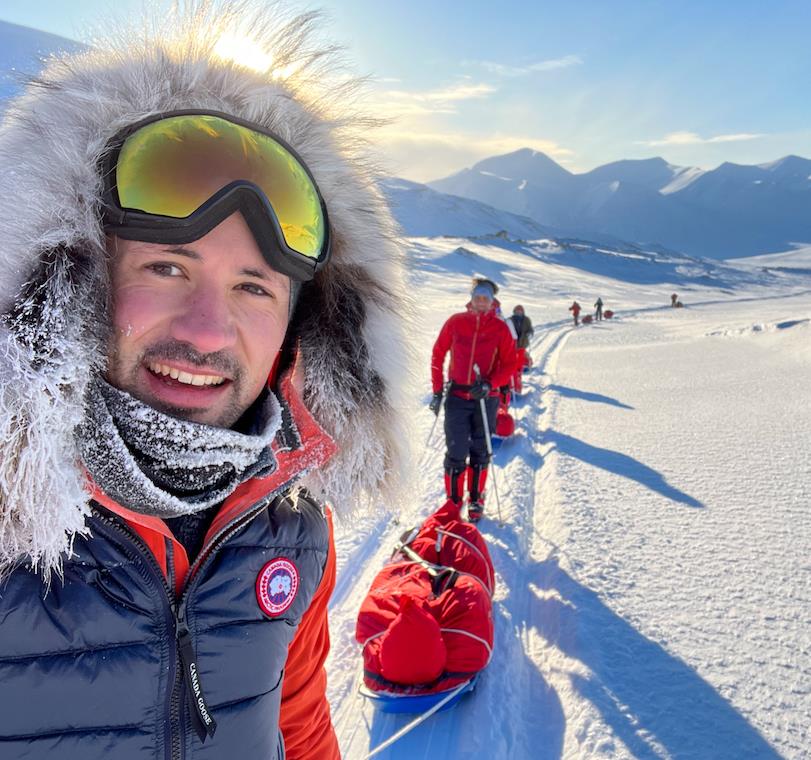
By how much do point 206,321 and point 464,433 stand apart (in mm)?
3583

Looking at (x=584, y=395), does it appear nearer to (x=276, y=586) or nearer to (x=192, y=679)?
(x=276, y=586)

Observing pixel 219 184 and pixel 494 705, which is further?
pixel 494 705

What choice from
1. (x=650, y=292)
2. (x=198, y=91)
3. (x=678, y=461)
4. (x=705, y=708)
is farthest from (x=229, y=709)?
(x=650, y=292)

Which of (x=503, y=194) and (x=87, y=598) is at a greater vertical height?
(x=503, y=194)

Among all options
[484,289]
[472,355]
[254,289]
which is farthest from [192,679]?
[484,289]

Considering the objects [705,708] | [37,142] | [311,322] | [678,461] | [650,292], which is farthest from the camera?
[650,292]

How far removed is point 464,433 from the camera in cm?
445

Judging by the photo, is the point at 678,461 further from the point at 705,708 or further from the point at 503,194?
the point at 503,194

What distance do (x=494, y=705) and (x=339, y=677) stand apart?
773mm

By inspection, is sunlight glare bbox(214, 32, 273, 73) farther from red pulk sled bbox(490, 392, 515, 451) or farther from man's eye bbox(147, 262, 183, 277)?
red pulk sled bbox(490, 392, 515, 451)

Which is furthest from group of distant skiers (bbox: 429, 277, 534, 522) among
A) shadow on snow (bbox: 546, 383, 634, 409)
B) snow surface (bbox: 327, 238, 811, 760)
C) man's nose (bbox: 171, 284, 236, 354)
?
shadow on snow (bbox: 546, 383, 634, 409)

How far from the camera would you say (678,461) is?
17.7ft

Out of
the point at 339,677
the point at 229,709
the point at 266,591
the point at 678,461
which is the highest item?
the point at 266,591

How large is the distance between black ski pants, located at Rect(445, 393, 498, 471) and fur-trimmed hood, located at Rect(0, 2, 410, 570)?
288 centimetres
